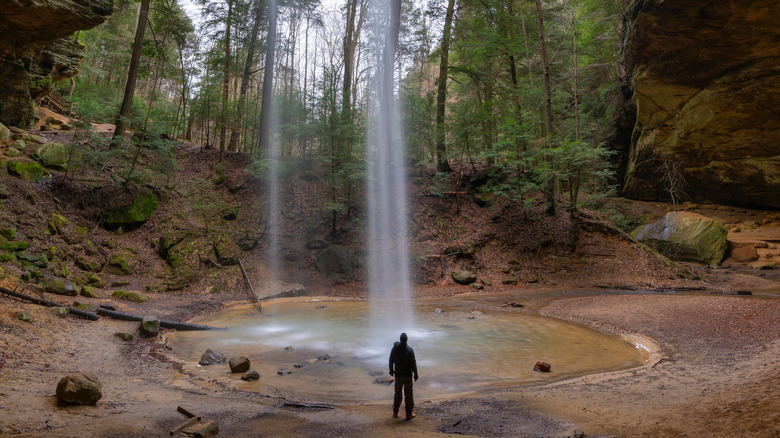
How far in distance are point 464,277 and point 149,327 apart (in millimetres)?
12219

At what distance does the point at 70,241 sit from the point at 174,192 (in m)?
6.58

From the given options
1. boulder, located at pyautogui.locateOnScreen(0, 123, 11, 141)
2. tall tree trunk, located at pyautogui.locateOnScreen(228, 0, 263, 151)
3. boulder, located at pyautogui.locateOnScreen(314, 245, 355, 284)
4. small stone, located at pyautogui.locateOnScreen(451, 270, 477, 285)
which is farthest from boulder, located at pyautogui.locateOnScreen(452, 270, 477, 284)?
boulder, located at pyautogui.locateOnScreen(0, 123, 11, 141)

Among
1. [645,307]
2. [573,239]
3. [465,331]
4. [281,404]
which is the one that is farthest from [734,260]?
[281,404]

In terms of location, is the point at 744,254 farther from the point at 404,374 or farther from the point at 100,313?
the point at 100,313

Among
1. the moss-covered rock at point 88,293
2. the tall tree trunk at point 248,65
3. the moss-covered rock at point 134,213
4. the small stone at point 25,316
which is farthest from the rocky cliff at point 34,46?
the small stone at point 25,316

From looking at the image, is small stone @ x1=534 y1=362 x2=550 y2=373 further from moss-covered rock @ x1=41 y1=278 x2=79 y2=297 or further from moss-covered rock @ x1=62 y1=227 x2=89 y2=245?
moss-covered rock @ x1=62 y1=227 x2=89 y2=245

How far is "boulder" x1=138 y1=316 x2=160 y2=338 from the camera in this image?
8523 millimetres

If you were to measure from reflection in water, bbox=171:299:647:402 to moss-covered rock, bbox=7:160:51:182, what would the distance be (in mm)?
9991

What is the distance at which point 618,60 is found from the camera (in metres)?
23.2

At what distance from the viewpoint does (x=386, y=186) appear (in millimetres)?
21922

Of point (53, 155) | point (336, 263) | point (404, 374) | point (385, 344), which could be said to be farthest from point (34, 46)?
point (404, 374)

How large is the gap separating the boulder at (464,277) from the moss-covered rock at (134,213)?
14946 millimetres

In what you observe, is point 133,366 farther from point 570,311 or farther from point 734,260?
point 734,260

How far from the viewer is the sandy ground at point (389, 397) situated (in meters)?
3.76
